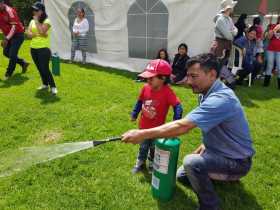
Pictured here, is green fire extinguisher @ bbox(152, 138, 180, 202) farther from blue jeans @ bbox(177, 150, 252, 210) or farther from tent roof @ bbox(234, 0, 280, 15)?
tent roof @ bbox(234, 0, 280, 15)

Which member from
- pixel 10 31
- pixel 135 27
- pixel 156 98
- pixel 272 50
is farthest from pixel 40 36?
pixel 272 50

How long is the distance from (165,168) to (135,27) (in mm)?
8086

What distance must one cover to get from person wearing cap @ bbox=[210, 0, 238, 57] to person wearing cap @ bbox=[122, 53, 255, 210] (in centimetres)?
571

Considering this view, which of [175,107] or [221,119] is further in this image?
[175,107]

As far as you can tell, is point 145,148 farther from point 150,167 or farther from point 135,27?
point 135,27

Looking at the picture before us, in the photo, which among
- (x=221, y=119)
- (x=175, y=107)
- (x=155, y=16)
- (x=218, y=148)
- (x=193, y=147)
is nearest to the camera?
(x=221, y=119)

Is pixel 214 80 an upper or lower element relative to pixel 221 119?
upper

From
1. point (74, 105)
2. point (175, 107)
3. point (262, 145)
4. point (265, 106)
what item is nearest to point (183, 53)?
point (265, 106)

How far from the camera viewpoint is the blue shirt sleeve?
124 inches

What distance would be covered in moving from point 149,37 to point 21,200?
7947mm

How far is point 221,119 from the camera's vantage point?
10.6 feet

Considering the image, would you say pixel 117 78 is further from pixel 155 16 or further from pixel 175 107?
pixel 175 107

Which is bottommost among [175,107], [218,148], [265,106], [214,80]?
[265,106]

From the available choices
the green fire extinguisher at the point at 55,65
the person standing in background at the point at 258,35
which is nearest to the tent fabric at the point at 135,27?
the person standing in background at the point at 258,35
